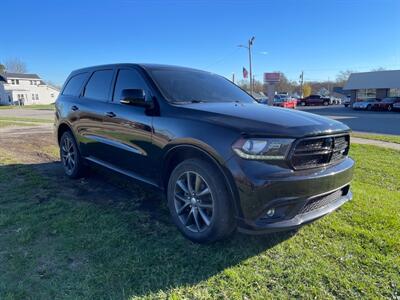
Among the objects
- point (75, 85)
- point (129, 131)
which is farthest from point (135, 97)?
point (75, 85)

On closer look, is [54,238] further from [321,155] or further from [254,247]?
[321,155]

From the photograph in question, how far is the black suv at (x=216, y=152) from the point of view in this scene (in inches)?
103

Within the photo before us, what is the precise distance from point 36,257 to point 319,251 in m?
2.72

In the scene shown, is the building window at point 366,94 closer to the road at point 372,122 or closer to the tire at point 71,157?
the road at point 372,122

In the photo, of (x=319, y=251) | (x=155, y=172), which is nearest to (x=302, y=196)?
(x=319, y=251)

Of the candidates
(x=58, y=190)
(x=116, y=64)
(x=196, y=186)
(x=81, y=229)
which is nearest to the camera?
(x=196, y=186)

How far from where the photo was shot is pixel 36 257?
283cm

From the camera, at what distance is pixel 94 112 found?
4.43m

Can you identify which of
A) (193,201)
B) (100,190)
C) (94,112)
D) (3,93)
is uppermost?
(3,93)

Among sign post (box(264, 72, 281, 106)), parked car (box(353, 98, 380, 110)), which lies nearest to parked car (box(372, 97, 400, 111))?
parked car (box(353, 98, 380, 110))

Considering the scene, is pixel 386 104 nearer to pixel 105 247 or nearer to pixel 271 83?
pixel 271 83

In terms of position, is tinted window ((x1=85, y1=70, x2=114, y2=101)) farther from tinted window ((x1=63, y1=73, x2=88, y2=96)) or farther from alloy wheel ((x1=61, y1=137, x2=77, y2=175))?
alloy wheel ((x1=61, y1=137, x2=77, y2=175))

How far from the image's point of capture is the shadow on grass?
2.47 metres

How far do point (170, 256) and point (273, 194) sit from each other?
1.15 meters
